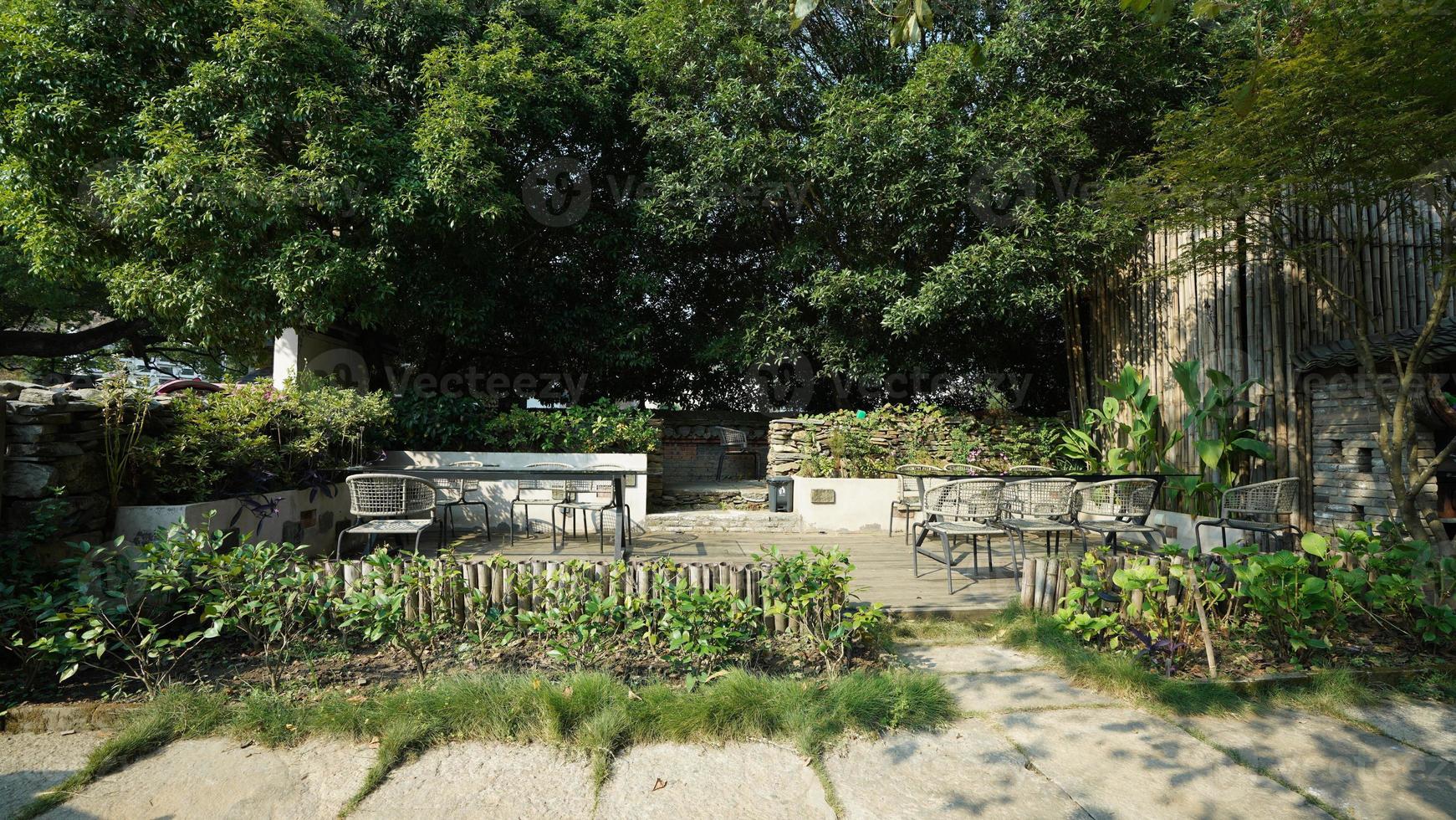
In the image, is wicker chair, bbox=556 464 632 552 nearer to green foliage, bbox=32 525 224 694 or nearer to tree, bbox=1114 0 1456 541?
green foliage, bbox=32 525 224 694

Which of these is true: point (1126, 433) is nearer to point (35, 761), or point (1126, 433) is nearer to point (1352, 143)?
point (1352, 143)

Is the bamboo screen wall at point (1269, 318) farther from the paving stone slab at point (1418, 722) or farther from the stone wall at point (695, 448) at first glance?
the stone wall at point (695, 448)

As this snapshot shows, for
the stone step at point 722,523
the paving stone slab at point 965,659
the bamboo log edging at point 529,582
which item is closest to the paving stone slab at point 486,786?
the bamboo log edging at point 529,582

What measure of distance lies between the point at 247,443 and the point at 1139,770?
5501 mm

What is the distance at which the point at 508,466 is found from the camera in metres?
7.45

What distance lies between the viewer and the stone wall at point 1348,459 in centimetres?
574

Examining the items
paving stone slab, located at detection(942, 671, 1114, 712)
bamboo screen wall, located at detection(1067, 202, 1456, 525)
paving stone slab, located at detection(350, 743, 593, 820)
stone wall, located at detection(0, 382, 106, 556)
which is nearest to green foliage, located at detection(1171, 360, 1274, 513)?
bamboo screen wall, located at detection(1067, 202, 1456, 525)

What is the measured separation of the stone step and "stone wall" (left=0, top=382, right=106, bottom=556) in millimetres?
4578

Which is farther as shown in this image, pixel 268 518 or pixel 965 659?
pixel 268 518

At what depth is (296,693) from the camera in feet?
9.21

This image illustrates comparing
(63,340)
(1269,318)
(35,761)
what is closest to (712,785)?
(35,761)

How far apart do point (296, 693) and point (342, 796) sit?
0.82 m

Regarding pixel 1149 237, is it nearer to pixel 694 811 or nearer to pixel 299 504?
pixel 694 811

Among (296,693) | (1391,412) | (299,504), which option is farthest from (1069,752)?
(299,504)
